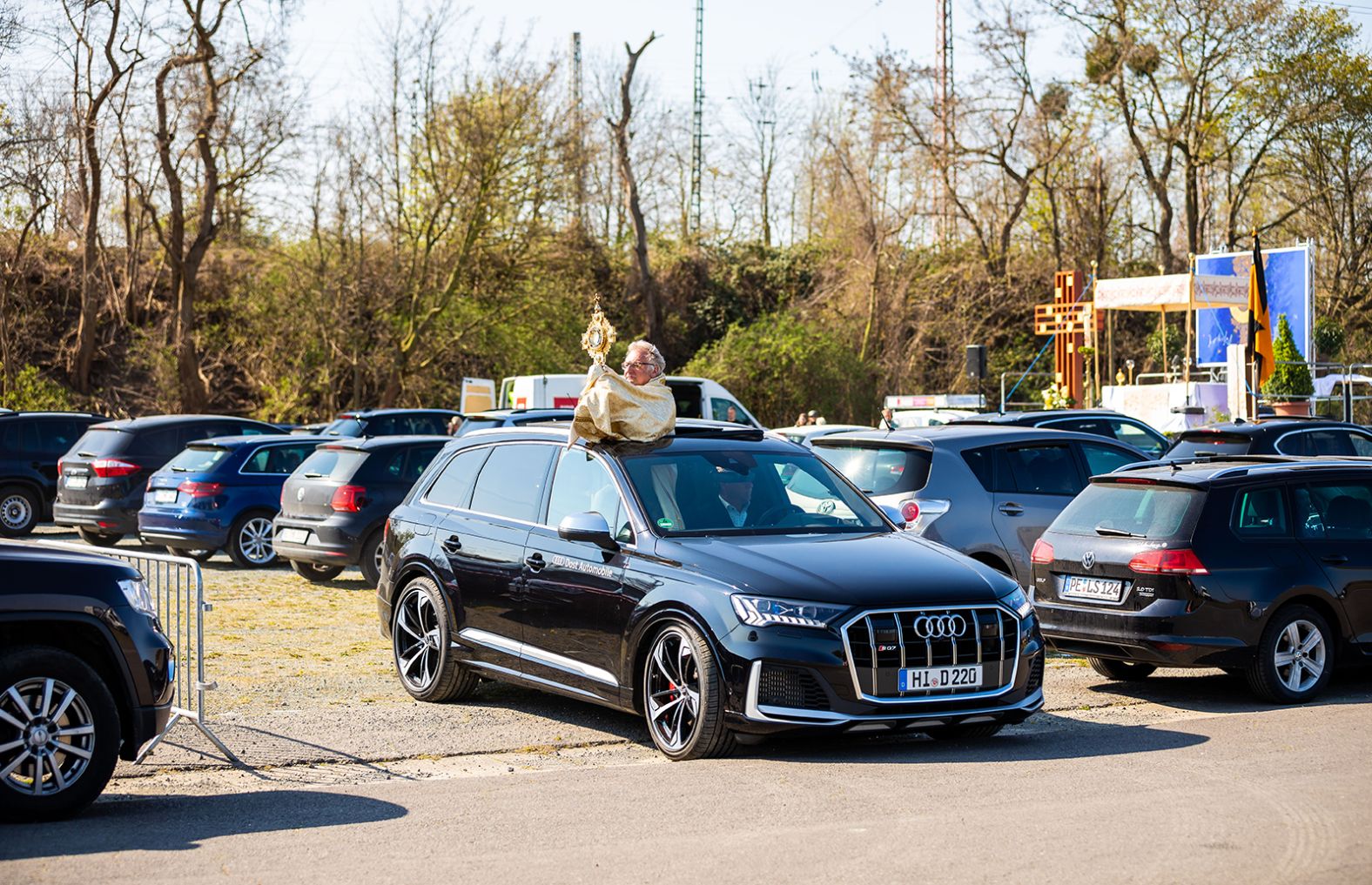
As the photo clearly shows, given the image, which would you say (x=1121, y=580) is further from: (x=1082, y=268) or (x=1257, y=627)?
(x=1082, y=268)

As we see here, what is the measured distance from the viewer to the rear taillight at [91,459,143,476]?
2088 cm

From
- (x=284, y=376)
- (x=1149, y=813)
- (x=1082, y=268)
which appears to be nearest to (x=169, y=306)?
(x=284, y=376)

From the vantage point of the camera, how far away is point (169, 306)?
42.1 meters

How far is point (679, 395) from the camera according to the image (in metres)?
28.2

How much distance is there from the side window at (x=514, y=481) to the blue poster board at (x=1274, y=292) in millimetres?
29792

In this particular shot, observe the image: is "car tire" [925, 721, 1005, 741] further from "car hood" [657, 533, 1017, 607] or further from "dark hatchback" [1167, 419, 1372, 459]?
"dark hatchback" [1167, 419, 1372, 459]

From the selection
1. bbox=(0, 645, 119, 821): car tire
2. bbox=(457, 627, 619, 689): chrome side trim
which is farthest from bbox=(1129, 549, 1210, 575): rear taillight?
bbox=(0, 645, 119, 821): car tire

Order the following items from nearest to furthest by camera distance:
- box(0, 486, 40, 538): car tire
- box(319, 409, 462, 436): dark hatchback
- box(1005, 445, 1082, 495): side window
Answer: box(1005, 445, 1082, 495): side window < box(0, 486, 40, 538): car tire < box(319, 409, 462, 436): dark hatchback

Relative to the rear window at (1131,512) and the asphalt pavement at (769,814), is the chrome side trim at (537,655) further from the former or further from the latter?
the rear window at (1131,512)

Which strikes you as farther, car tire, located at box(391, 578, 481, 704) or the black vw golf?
car tire, located at box(391, 578, 481, 704)

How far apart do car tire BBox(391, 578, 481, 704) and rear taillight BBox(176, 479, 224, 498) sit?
29.9 feet

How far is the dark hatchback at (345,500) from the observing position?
53.7 ft

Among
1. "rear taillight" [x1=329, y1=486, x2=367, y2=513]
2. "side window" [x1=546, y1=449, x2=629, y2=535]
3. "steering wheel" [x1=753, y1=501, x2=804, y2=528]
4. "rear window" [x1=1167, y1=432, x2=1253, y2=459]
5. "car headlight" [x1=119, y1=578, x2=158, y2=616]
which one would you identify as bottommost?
"car headlight" [x1=119, y1=578, x2=158, y2=616]

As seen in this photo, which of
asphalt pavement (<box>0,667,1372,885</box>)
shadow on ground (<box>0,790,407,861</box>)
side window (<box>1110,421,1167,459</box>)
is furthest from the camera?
side window (<box>1110,421,1167,459</box>)
